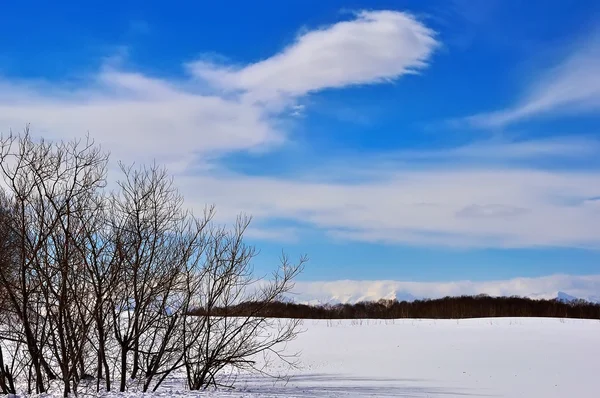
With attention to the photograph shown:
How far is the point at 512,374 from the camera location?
1616 cm

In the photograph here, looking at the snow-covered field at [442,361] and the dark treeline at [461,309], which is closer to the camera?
the snow-covered field at [442,361]

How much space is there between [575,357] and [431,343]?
600cm

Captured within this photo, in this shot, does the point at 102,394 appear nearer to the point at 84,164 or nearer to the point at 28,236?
the point at 28,236

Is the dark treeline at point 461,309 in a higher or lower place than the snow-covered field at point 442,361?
higher

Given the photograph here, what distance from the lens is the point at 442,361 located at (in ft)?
63.6

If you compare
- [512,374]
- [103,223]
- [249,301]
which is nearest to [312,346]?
[512,374]

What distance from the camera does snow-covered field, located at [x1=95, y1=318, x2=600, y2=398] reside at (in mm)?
13016

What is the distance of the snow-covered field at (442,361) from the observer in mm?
13016

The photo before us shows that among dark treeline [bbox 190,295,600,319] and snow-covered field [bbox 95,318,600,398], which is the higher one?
dark treeline [bbox 190,295,600,319]

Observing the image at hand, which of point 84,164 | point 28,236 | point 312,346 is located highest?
point 84,164

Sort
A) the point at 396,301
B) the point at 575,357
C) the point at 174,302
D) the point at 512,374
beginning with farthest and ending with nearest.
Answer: the point at 396,301 < the point at 575,357 < the point at 512,374 < the point at 174,302

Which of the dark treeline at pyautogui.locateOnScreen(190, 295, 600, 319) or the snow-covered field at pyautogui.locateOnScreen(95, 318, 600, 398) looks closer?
the snow-covered field at pyautogui.locateOnScreen(95, 318, 600, 398)

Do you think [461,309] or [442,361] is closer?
[442,361]

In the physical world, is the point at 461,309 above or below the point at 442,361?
above
